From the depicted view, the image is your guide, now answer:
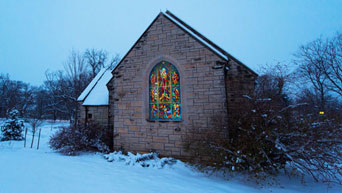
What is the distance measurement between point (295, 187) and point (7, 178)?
8045 mm

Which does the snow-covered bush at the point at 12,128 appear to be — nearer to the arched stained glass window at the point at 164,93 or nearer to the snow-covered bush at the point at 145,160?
the snow-covered bush at the point at 145,160

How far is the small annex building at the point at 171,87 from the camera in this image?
20.6 ft

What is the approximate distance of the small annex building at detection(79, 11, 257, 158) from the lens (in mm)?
6293

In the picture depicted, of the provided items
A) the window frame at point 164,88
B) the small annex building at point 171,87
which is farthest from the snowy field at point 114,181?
the window frame at point 164,88

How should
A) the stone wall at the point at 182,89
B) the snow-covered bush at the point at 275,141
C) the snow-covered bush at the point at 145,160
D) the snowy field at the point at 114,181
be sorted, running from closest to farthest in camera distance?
the snowy field at the point at 114,181, the snow-covered bush at the point at 275,141, the snow-covered bush at the point at 145,160, the stone wall at the point at 182,89

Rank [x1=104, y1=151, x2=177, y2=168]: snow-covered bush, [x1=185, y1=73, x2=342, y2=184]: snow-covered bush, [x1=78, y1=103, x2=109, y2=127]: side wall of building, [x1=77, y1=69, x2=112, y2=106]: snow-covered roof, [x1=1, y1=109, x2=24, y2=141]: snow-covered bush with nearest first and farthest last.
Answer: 1. [x1=185, y1=73, x2=342, y2=184]: snow-covered bush
2. [x1=104, y1=151, x2=177, y2=168]: snow-covered bush
3. [x1=78, y1=103, x2=109, y2=127]: side wall of building
4. [x1=77, y1=69, x2=112, y2=106]: snow-covered roof
5. [x1=1, y1=109, x2=24, y2=141]: snow-covered bush

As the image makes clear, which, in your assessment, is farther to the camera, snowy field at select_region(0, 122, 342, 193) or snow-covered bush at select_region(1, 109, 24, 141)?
snow-covered bush at select_region(1, 109, 24, 141)

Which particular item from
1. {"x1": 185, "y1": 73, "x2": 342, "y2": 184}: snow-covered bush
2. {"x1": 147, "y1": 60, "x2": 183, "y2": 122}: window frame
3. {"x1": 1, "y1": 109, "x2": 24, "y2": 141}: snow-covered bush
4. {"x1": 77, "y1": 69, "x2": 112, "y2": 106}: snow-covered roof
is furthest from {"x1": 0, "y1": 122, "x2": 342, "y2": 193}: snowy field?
{"x1": 1, "y1": 109, "x2": 24, "y2": 141}: snow-covered bush

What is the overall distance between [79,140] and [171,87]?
5.33m

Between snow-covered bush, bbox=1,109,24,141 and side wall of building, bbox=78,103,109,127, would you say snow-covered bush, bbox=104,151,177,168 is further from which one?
snow-covered bush, bbox=1,109,24,141

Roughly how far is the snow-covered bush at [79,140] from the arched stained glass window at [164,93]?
329 centimetres

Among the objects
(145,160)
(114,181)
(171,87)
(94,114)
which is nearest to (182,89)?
(171,87)

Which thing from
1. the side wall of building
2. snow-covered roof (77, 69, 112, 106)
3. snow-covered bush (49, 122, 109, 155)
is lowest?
snow-covered bush (49, 122, 109, 155)

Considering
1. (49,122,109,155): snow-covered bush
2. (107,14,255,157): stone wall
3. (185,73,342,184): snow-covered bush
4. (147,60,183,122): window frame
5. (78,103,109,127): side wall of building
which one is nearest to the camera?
(185,73,342,184): snow-covered bush
